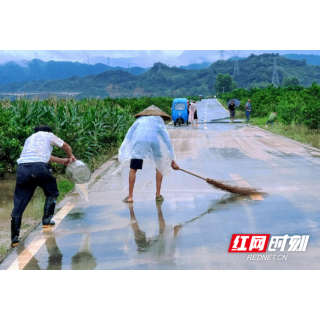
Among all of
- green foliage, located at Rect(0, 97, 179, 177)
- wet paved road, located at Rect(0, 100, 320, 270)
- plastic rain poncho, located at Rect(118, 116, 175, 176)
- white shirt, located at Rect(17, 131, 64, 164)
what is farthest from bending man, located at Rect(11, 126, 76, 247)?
green foliage, located at Rect(0, 97, 179, 177)

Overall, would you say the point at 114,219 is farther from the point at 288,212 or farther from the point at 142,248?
the point at 288,212

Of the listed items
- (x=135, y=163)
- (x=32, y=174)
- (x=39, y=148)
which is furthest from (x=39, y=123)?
(x=32, y=174)

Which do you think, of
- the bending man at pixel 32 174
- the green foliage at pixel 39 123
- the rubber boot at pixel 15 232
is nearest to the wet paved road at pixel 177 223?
the rubber boot at pixel 15 232

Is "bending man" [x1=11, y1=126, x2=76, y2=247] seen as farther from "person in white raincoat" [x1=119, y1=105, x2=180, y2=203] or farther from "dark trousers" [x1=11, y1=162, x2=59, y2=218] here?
"person in white raincoat" [x1=119, y1=105, x2=180, y2=203]

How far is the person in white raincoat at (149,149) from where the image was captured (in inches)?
352

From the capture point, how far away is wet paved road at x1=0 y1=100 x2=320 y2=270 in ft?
18.3

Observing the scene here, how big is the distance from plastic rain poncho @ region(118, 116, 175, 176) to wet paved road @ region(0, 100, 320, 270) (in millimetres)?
727

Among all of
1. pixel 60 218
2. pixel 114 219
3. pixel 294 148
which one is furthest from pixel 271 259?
pixel 294 148

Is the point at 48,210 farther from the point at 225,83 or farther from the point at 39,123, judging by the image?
the point at 225,83

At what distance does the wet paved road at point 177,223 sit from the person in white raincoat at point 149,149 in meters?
0.56

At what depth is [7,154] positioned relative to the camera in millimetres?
11820

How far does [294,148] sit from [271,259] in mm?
12555

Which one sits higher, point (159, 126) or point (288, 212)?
point (159, 126)
